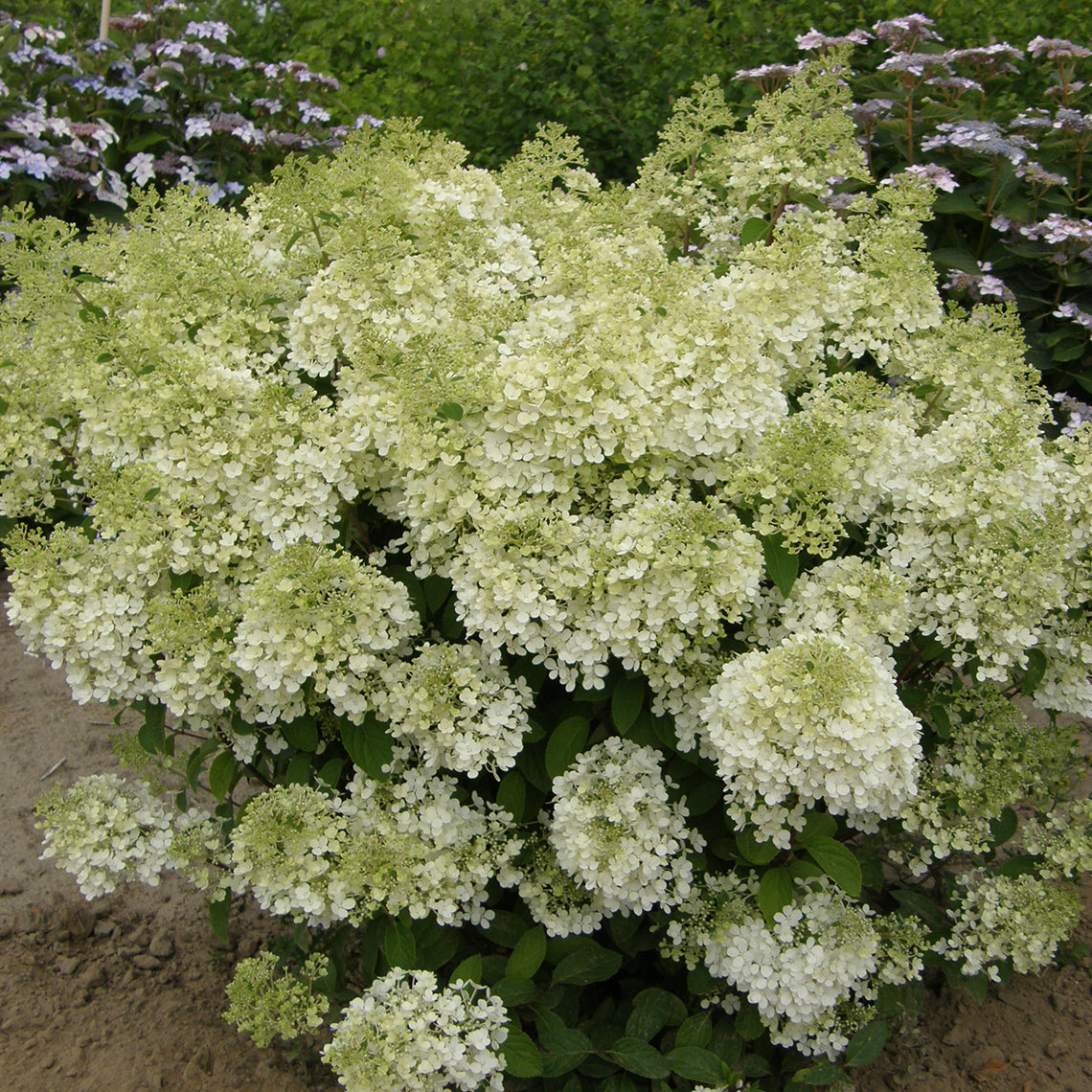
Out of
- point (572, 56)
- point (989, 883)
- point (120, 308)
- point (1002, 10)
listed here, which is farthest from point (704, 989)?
point (1002, 10)

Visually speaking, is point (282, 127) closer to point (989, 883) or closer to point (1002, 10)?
point (1002, 10)

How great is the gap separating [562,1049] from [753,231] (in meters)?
Answer: 2.20

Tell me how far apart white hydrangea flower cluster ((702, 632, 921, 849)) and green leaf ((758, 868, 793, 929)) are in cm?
30

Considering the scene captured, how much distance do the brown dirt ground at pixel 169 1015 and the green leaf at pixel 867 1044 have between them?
39 centimetres

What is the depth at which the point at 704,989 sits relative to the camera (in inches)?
100

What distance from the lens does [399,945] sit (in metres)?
2.41

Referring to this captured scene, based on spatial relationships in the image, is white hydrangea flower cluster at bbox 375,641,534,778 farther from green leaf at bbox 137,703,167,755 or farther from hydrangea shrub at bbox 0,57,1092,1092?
green leaf at bbox 137,703,167,755

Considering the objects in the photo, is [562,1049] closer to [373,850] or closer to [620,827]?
[620,827]

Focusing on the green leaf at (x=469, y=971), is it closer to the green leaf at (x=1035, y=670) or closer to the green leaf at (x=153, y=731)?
the green leaf at (x=153, y=731)

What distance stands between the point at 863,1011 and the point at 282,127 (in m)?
6.39

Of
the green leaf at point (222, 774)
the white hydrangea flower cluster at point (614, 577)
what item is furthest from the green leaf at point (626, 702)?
the green leaf at point (222, 774)

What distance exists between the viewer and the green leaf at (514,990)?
2387 millimetres

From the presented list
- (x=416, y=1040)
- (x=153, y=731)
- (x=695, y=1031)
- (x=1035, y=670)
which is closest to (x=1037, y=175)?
(x=1035, y=670)

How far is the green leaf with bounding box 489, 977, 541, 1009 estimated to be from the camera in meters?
2.39
